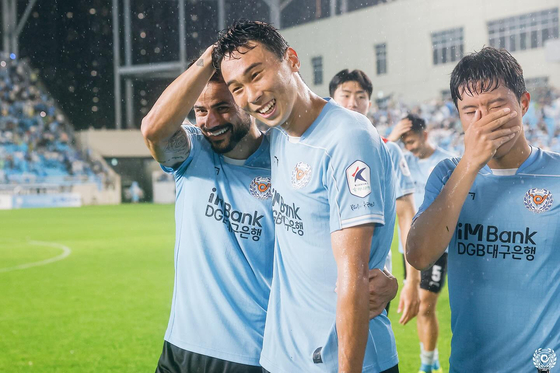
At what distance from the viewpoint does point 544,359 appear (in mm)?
1957

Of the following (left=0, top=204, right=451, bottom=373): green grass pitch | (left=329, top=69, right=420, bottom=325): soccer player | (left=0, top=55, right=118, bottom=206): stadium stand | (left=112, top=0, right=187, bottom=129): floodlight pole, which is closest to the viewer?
(left=329, top=69, right=420, bottom=325): soccer player

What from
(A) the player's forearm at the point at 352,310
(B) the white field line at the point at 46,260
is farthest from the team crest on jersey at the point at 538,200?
(B) the white field line at the point at 46,260

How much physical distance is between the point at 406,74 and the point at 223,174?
103 ft

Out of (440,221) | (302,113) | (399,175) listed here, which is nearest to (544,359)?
(440,221)

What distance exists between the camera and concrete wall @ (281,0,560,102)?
95.7ft

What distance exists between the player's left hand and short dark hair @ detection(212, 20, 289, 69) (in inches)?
29.7

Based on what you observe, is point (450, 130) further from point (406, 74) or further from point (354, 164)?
point (354, 164)

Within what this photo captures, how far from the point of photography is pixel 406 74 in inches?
1288

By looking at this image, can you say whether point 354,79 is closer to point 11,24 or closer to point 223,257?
point 223,257

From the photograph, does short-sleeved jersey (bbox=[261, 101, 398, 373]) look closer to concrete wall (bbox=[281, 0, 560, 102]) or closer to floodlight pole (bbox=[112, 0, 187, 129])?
concrete wall (bbox=[281, 0, 560, 102])

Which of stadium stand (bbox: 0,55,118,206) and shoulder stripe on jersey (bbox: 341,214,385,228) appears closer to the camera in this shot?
shoulder stripe on jersey (bbox: 341,214,385,228)

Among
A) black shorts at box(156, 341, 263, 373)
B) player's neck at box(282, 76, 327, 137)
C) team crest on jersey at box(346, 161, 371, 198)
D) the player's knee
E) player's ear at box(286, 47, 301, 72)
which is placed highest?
player's ear at box(286, 47, 301, 72)

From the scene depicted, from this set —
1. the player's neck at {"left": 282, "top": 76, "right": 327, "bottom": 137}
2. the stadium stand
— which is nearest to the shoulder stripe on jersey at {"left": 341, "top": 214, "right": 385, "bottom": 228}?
the player's neck at {"left": 282, "top": 76, "right": 327, "bottom": 137}

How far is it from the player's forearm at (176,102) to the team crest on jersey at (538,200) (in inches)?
46.0
